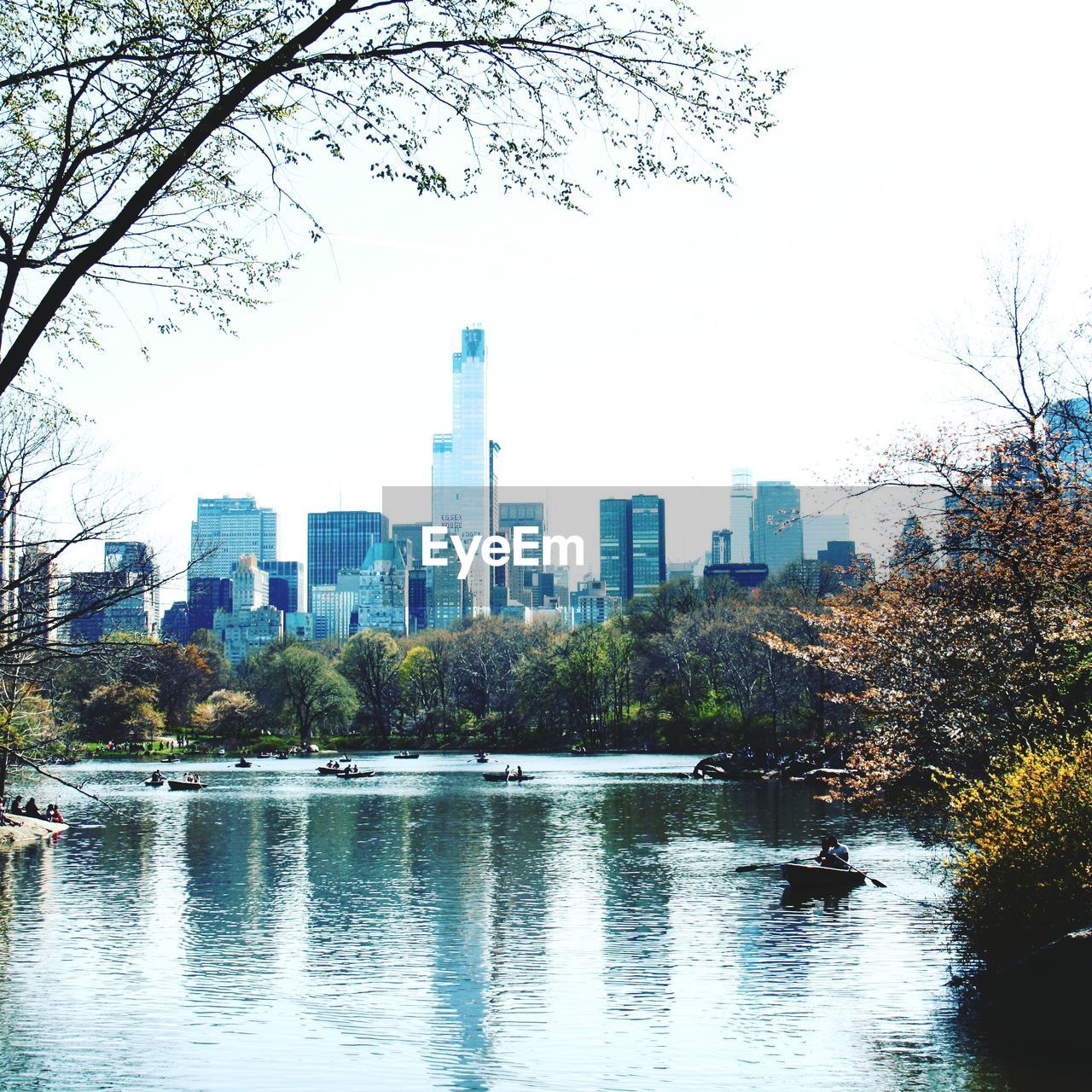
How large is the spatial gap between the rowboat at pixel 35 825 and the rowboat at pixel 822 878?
30.1m

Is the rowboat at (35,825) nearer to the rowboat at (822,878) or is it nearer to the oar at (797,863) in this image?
the oar at (797,863)

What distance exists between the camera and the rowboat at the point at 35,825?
47438 millimetres

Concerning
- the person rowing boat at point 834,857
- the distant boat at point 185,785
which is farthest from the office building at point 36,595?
the distant boat at point 185,785

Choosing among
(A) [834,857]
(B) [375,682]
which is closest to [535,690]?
(B) [375,682]

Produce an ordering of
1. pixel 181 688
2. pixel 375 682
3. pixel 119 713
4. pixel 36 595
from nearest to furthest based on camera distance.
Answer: pixel 36 595
pixel 119 713
pixel 375 682
pixel 181 688

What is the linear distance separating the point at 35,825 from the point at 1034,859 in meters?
40.2

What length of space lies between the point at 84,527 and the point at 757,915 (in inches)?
746

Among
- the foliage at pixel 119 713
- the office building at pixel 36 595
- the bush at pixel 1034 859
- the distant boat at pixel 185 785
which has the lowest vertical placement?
the distant boat at pixel 185 785

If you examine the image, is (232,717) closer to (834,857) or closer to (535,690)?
(535,690)

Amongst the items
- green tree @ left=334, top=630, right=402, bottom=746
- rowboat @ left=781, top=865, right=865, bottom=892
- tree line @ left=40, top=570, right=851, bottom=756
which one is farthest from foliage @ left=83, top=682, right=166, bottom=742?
rowboat @ left=781, top=865, right=865, bottom=892

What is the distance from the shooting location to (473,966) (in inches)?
979

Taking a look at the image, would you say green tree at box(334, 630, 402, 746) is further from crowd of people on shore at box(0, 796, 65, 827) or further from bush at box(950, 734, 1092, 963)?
bush at box(950, 734, 1092, 963)

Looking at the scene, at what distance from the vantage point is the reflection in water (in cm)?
1781

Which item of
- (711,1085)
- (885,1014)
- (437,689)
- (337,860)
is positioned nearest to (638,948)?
(885,1014)
